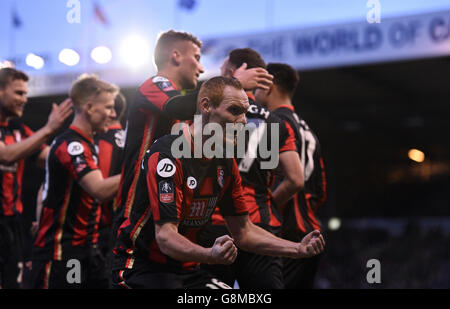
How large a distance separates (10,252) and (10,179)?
60 cm

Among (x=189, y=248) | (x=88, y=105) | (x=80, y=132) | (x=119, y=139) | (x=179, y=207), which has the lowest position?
(x=189, y=248)

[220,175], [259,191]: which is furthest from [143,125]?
[259,191]

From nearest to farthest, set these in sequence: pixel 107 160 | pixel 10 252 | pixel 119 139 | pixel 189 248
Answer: pixel 189 248 → pixel 10 252 → pixel 107 160 → pixel 119 139

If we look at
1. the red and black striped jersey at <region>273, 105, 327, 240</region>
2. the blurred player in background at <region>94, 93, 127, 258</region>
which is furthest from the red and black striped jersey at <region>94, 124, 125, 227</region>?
the red and black striped jersey at <region>273, 105, 327, 240</region>

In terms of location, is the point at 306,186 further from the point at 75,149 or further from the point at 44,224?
the point at 44,224

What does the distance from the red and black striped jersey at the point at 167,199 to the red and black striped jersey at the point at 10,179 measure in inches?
90.3

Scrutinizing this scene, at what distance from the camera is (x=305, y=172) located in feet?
17.6

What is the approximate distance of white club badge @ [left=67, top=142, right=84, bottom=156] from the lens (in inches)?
189

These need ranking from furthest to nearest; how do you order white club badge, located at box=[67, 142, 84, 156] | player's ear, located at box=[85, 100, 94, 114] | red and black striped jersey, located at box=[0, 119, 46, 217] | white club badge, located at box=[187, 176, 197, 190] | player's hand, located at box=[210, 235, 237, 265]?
red and black striped jersey, located at box=[0, 119, 46, 217] → player's ear, located at box=[85, 100, 94, 114] → white club badge, located at box=[67, 142, 84, 156] → white club badge, located at box=[187, 176, 197, 190] → player's hand, located at box=[210, 235, 237, 265]

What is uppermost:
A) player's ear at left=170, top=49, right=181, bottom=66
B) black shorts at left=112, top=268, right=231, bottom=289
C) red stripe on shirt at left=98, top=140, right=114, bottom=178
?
player's ear at left=170, top=49, right=181, bottom=66

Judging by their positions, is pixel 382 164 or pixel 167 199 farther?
pixel 382 164

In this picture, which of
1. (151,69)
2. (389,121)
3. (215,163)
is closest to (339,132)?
(389,121)

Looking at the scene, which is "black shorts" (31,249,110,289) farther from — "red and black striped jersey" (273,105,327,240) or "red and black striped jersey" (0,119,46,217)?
"red and black striped jersey" (273,105,327,240)

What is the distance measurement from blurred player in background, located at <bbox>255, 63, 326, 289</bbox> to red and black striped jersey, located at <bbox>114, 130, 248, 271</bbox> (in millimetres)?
1821
